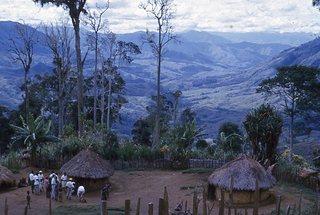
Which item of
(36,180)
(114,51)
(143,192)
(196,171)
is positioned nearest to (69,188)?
(36,180)

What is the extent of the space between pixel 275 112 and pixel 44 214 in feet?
33.3

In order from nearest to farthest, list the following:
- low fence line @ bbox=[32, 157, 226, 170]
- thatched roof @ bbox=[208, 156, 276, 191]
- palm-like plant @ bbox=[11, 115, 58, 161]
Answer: thatched roof @ bbox=[208, 156, 276, 191] < palm-like plant @ bbox=[11, 115, 58, 161] < low fence line @ bbox=[32, 157, 226, 170]

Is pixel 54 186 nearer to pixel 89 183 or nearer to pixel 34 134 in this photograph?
pixel 89 183

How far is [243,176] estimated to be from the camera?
1686 cm

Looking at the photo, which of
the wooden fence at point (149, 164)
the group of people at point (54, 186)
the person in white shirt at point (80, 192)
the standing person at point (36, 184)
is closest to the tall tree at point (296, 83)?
the wooden fence at point (149, 164)

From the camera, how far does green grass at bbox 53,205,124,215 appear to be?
1497 cm

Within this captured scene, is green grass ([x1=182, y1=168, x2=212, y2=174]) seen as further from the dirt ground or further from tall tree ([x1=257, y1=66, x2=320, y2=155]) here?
tall tree ([x1=257, y1=66, x2=320, y2=155])

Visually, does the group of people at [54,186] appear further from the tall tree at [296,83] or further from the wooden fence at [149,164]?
the tall tree at [296,83]

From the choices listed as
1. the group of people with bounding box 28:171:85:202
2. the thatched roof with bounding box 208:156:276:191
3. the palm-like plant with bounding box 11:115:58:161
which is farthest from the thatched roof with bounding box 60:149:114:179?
the thatched roof with bounding box 208:156:276:191

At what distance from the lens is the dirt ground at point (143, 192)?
16.7 metres

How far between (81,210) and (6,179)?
4.70 m

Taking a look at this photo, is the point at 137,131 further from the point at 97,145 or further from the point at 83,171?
the point at 83,171

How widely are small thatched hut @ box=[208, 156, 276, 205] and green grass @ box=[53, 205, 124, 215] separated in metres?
3.65

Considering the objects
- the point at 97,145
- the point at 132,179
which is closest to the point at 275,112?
the point at 132,179
